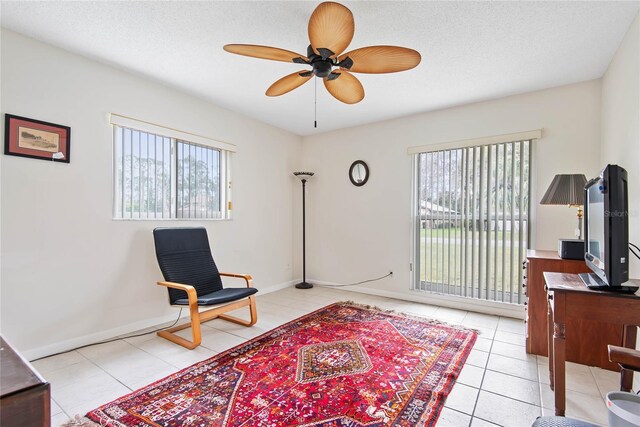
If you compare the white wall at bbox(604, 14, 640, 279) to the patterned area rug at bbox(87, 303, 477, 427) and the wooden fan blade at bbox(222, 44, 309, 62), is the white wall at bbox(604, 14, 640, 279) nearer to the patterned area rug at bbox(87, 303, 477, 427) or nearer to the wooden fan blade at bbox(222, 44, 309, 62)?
the patterned area rug at bbox(87, 303, 477, 427)

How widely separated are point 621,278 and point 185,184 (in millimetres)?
3576

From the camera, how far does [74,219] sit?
2.51 m

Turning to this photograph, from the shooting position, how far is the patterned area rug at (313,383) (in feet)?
5.35

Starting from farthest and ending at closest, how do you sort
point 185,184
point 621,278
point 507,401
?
point 185,184 < point 507,401 < point 621,278

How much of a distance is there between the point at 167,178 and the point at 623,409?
11.8ft

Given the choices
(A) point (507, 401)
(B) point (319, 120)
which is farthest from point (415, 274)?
(B) point (319, 120)

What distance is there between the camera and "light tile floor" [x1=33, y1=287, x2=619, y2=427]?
1.70 m

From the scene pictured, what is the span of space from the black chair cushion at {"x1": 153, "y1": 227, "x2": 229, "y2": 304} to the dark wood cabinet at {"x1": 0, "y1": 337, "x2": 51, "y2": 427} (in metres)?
2.01

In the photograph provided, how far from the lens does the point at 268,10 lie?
194 cm

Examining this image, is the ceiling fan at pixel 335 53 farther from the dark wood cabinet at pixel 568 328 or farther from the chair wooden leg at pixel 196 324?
the chair wooden leg at pixel 196 324

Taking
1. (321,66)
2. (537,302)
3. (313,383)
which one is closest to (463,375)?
(537,302)

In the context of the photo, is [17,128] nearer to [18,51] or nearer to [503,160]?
[18,51]

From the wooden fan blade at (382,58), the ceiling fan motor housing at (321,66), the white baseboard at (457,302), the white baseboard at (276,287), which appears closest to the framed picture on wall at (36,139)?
the ceiling fan motor housing at (321,66)

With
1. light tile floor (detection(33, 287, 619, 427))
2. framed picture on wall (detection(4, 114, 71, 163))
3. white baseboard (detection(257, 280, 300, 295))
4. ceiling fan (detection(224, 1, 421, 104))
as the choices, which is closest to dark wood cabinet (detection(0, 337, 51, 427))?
light tile floor (detection(33, 287, 619, 427))
